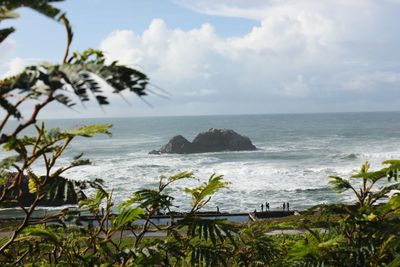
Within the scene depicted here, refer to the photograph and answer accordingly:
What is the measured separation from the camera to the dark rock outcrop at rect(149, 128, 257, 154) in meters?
84.9

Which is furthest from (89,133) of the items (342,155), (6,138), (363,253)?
(342,155)

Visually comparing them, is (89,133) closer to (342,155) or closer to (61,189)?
(61,189)

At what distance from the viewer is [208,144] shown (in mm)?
86625

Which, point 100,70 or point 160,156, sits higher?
point 100,70

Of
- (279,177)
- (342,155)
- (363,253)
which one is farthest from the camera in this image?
(342,155)

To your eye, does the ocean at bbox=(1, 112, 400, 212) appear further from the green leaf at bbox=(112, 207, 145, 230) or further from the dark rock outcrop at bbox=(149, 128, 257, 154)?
the green leaf at bbox=(112, 207, 145, 230)

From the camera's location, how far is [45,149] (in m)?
2.50

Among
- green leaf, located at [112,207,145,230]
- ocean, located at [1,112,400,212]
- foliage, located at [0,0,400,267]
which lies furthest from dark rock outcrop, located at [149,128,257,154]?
green leaf, located at [112,207,145,230]

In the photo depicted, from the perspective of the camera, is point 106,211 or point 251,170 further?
point 251,170

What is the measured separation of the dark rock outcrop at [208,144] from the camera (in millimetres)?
84938

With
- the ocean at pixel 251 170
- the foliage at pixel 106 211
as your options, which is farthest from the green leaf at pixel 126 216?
the ocean at pixel 251 170

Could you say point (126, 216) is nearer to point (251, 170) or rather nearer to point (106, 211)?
point (106, 211)

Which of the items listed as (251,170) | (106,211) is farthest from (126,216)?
(251,170)

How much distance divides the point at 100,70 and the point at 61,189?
122 cm
